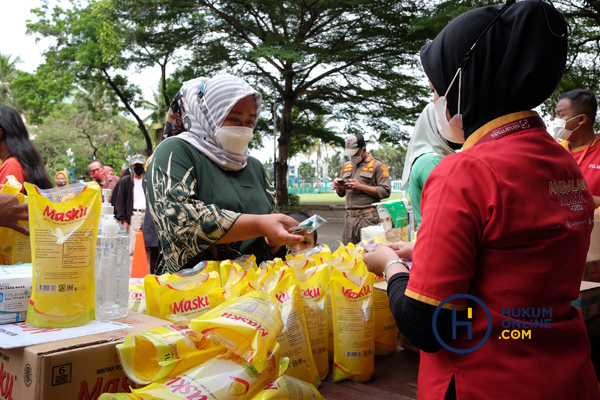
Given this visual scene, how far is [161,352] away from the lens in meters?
1.02

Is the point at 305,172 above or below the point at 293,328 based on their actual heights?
below

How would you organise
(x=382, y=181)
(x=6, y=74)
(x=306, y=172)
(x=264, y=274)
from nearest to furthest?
(x=264, y=274)
(x=382, y=181)
(x=6, y=74)
(x=306, y=172)

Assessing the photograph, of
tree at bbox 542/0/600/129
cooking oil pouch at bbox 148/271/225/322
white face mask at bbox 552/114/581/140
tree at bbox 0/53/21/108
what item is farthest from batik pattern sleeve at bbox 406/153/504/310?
tree at bbox 0/53/21/108

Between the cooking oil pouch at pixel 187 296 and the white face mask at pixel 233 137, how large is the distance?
0.66 metres

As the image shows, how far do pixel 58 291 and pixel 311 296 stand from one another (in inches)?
34.0

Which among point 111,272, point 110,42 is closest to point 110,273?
point 111,272

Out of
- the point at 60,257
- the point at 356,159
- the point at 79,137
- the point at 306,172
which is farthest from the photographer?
the point at 306,172

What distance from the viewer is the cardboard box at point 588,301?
1.82m

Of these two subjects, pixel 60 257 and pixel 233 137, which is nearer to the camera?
pixel 60 257

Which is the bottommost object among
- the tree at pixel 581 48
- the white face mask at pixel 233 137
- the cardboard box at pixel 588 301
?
the cardboard box at pixel 588 301

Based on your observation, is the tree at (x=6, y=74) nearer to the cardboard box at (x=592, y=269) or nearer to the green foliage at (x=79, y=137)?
the green foliage at (x=79, y=137)

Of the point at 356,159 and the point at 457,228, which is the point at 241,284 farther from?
the point at 356,159

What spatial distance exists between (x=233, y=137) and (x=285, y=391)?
1.11 meters

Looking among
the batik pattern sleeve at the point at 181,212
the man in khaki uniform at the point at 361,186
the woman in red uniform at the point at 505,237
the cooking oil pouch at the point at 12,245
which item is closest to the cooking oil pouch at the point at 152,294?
the batik pattern sleeve at the point at 181,212
